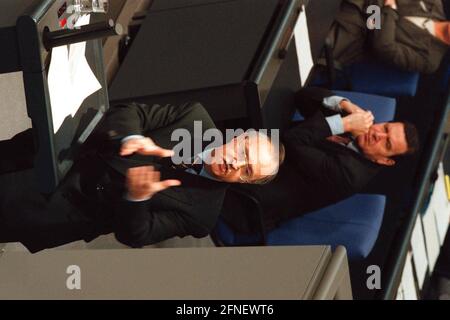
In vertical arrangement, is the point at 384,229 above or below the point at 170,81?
below

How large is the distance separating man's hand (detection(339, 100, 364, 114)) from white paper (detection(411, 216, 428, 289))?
0.42 meters

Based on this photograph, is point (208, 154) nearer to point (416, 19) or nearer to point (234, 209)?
point (234, 209)

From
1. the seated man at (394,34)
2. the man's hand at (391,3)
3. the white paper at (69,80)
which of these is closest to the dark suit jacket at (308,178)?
the seated man at (394,34)

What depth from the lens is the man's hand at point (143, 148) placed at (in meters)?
2.02

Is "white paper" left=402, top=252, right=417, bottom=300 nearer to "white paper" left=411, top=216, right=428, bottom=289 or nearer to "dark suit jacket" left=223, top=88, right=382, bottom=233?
"white paper" left=411, top=216, right=428, bottom=289

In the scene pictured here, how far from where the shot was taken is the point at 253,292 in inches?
32.7

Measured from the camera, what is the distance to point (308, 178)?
2.62 meters

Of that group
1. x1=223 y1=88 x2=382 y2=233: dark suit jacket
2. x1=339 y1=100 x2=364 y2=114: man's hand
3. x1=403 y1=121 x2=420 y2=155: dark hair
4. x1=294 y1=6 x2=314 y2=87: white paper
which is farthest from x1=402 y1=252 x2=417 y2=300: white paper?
x1=294 y1=6 x2=314 y2=87: white paper

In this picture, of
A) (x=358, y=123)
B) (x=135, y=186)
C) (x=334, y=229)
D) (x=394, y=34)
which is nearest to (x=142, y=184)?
(x=135, y=186)

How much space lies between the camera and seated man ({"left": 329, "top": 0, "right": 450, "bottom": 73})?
3053 millimetres

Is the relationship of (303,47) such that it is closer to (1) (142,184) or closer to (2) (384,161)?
(2) (384,161)

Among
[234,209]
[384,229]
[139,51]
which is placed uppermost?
[139,51]

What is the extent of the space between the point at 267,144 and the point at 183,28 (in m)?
0.67

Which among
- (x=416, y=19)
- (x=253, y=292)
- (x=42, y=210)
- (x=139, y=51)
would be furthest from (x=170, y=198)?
(x=416, y=19)
